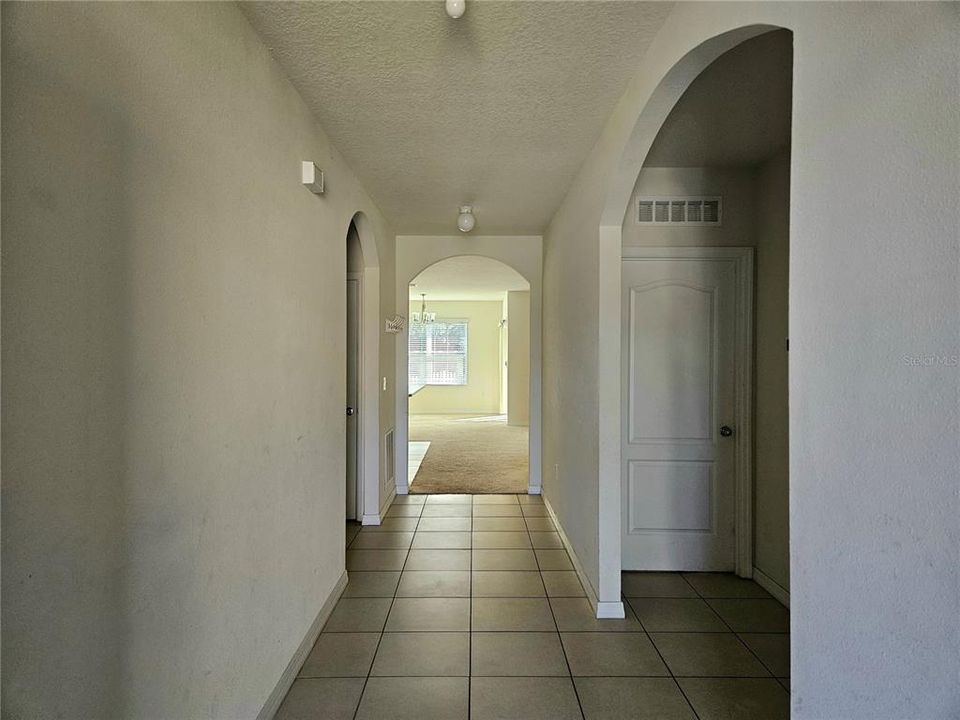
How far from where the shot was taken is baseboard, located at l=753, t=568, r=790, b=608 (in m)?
2.76

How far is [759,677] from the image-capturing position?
6.94ft

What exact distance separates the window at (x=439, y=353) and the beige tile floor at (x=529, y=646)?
27.9 feet

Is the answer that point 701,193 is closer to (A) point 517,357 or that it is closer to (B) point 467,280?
(B) point 467,280

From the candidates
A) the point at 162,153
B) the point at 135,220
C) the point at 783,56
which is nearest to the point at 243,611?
the point at 135,220

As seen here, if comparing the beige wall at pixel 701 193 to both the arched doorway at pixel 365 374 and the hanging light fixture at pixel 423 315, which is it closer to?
the arched doorway at pixel 365 374

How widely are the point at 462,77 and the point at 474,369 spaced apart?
9.99m

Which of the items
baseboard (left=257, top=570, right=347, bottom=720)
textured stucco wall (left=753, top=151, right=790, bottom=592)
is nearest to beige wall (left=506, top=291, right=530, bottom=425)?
textured stucco wall (left=753, top=151, right=790, bottom=592)

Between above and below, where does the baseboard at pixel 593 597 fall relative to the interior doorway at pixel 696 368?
below

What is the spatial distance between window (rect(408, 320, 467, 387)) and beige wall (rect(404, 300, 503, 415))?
0.13 meters

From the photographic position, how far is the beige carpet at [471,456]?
5.30 metres

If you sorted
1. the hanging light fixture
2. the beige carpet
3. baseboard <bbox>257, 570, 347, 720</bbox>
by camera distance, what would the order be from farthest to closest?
the hanging light fixture → the beige carpet → baseboard <bbox>257, 570, 347, 720</bbox>

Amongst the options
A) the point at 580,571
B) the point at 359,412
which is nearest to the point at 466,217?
the point at 359,412

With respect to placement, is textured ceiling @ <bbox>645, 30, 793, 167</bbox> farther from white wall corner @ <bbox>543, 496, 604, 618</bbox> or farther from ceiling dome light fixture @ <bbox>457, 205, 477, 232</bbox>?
white wall corner @ <bbox>543, 496, 604, 618</bbox>

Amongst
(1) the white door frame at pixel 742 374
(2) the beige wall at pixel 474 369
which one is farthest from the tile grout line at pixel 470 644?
(2) the beige wall at pixel 474 369
